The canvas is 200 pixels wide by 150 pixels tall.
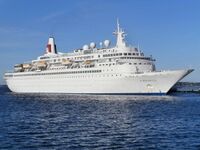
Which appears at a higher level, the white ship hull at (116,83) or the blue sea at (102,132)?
the white ship hull at (116,83)

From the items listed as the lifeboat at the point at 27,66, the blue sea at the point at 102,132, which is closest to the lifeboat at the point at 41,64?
the lifeboat at the point at 27,66

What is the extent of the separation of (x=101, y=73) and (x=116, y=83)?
539cm

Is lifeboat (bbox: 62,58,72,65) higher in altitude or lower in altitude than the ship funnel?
lower

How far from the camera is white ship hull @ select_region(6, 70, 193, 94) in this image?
87.3m

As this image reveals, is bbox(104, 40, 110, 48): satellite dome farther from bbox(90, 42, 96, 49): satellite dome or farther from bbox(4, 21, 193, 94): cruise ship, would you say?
bbox(90, 42, 96, 49): satellite dome


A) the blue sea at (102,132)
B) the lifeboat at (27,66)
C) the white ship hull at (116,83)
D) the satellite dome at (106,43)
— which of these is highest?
the satellite dome at (106,43)

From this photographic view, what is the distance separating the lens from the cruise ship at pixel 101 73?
88312 mm

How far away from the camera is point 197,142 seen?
1190 inches

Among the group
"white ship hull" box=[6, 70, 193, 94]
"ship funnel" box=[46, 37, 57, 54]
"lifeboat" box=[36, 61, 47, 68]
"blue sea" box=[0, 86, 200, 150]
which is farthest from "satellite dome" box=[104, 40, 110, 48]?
"blue sea" box=[0, 86, 200, 150]

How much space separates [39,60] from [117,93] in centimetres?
3887

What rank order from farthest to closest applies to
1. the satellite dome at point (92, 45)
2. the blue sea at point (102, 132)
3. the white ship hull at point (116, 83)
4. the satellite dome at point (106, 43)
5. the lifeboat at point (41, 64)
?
the lifeboat at point (41, 64) < the satellite dome at point (92, 45) < the satellite dome at point (106, 43) < the white ship hull at point (116, 83) < the blue sea at point (102, 132)

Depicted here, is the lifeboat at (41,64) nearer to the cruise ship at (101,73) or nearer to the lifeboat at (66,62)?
the cruise ship at (101,73)

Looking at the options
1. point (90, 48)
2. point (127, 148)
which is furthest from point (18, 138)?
point (90, 48)

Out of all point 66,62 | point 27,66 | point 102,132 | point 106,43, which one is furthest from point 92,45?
point 102,132
